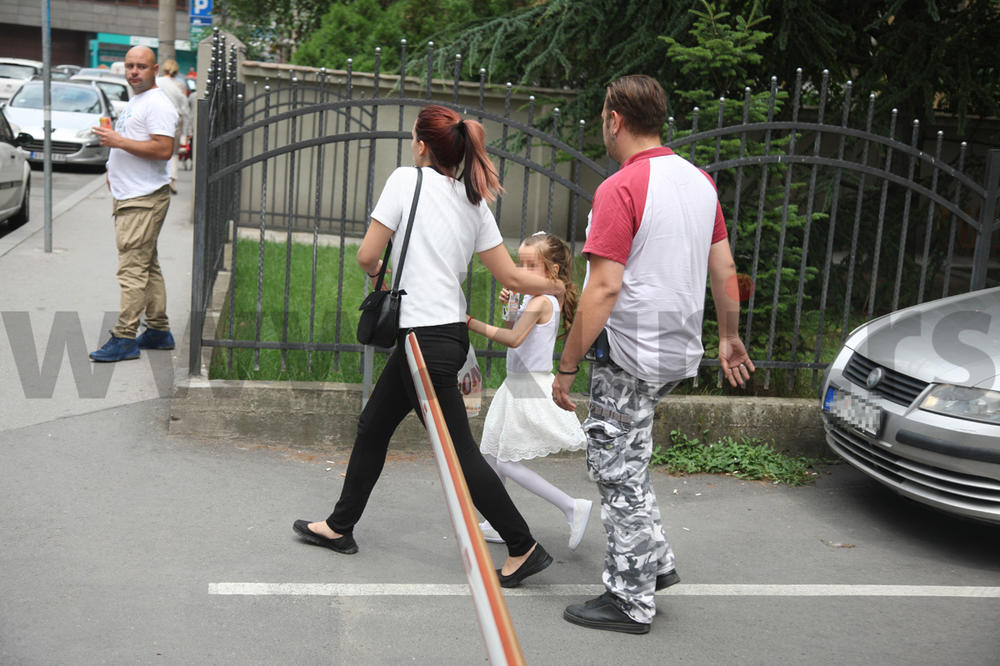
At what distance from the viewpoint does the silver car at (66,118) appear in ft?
64.2

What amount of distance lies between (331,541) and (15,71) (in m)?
29.9

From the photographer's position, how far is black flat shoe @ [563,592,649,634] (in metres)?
3.99

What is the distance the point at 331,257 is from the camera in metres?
11.1

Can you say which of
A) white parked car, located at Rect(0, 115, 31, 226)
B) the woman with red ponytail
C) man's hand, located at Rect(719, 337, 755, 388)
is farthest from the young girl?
white parked car, located at Rect(0, 115, 31, 226)

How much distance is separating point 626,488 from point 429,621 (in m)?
0.84

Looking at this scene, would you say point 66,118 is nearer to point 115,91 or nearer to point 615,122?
point 115,91

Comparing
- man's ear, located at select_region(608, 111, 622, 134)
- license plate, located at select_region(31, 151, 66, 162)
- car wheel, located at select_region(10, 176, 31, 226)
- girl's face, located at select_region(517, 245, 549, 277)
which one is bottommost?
car wheel, located at select_region(10, 176, 31, 226)

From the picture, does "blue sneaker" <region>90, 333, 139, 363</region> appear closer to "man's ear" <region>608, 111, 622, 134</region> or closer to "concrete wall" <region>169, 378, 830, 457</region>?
"concrete wall" <region>169, 378, 830, 457</region>

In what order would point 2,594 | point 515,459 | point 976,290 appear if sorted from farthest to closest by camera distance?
point 976,290, point 515,459, point 2,594

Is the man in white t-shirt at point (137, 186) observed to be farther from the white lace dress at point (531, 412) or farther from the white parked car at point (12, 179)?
the white parked car at point (12, 179)

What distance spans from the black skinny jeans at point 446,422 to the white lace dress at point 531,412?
374 mm

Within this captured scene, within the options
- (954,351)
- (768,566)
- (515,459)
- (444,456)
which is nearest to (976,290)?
(954,351)

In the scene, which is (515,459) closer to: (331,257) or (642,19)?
(642,19)

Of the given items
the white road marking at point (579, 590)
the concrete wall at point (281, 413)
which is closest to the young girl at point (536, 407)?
the white road marking at point (579, 590)
